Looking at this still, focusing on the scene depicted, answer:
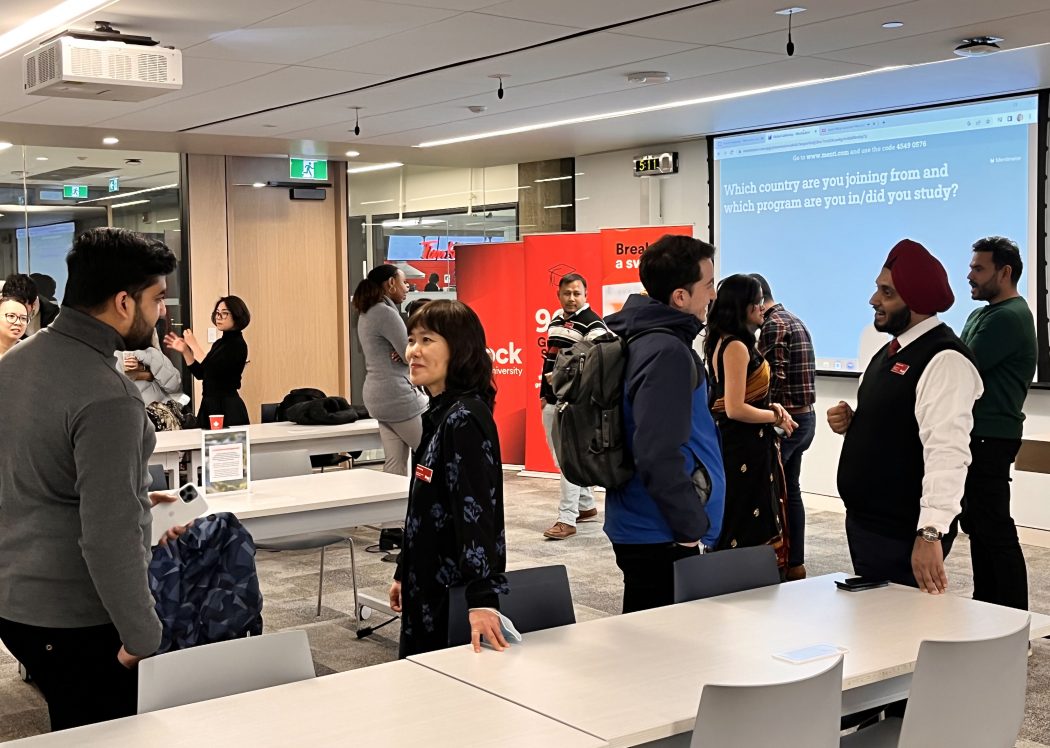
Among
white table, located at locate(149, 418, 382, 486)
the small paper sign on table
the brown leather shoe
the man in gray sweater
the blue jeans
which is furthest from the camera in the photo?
the brown leather shoe

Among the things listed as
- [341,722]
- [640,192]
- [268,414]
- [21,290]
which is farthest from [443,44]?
[640,192]

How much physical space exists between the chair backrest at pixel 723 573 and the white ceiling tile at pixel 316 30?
2.86m

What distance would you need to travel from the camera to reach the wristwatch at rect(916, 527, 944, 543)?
3.19 meters

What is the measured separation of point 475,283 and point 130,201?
317 centimetres

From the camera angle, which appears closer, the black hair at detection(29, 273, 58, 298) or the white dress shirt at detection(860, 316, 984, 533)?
the white dress shirt at detection(860, 316, 984, 533)

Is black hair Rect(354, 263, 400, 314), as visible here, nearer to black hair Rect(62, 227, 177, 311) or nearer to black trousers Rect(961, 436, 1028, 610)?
black trousers Rect(961, 436, 1028, 610)

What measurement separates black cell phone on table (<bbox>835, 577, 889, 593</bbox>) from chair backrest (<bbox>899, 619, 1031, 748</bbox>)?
669mm

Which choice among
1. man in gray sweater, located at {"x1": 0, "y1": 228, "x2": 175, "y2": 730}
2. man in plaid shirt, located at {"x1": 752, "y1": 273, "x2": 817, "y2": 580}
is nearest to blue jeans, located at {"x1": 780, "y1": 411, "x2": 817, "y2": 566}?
man in plaid shirt, located at {"x1": 752, "y1": 273, "x2": 817, "y2": 580}

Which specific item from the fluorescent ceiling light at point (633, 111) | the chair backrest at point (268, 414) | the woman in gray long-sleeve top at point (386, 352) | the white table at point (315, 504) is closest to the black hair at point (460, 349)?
the white table at point (315, 504)

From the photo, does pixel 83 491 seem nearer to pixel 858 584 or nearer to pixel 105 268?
pixel 105 268

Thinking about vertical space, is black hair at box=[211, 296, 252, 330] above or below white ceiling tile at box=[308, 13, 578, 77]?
below

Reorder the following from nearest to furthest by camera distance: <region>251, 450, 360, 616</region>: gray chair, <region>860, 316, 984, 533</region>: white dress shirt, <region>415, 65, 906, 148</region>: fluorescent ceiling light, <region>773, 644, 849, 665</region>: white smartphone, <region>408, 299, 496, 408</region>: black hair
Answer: <region>773, 644, 849, 665</region>: white smartphone, <region>408, 299, 496, 408</region>: black hair, <region>860, 316, 984, 533</region>: white dress shirt, <region>251, 450, 360, 616</region>: gray chair, <region>415, 65, 906, 148</region>: fluorescent ceiling light

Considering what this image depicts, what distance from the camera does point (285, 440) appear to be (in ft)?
22.8

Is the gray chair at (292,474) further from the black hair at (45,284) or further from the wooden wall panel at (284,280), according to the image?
the wooden wall panel at (284,280)
